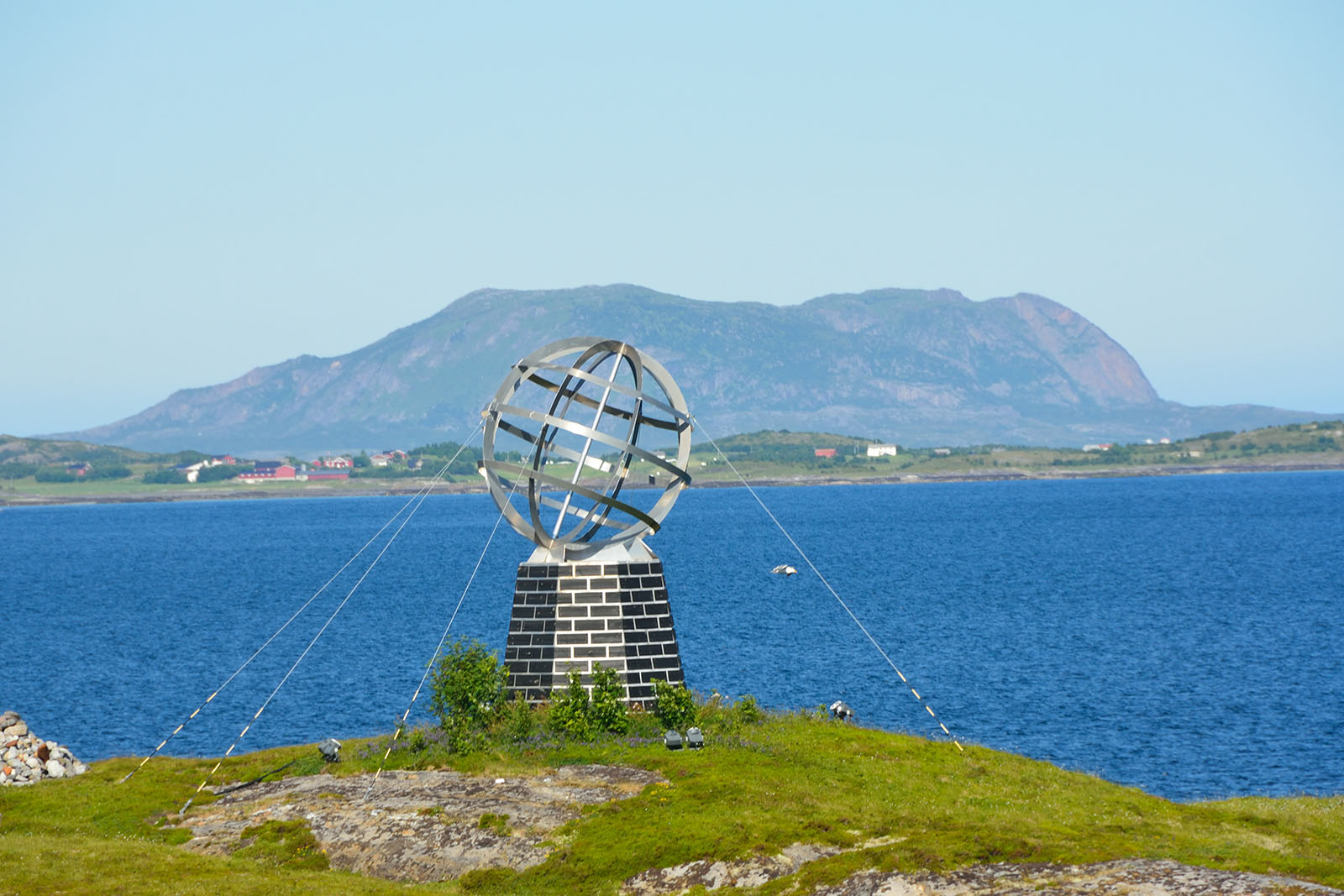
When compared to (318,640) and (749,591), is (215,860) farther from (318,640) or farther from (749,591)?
(749,591)

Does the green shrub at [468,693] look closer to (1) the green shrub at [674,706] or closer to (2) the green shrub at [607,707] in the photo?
(2) the green shrub at [607,707]

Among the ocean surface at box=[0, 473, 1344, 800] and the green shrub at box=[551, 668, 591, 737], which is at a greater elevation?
the green shrub at box=[551, 668, 591, 737]

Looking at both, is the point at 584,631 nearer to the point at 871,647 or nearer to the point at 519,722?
the point at 519,722

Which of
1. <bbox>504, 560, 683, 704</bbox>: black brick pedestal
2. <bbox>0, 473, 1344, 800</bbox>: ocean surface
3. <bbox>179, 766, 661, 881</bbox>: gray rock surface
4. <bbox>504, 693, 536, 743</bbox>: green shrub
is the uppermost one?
<bbox>504, 560, 683, 704</bbox>: black brick pedestal

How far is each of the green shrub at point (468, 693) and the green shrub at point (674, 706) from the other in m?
5.12

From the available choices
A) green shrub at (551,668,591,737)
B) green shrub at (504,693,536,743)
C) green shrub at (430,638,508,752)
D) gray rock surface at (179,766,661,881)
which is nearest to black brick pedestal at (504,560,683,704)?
green shrub at (430,638,508,752)

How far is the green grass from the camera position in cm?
3175

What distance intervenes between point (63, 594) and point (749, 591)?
6784 cm

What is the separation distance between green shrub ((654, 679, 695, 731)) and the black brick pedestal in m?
1.36

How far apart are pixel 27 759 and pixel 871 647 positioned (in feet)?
189

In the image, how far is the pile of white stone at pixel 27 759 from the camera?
145ft

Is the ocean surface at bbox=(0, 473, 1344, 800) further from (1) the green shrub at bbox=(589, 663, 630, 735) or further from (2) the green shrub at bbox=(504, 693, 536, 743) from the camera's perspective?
(2) the green shrub at bbox=(504, 693, 536, 743)

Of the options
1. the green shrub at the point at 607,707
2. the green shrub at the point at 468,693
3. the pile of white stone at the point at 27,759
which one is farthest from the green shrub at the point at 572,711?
the pile of white stone at the point at 27,759

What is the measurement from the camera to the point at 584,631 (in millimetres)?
46875
